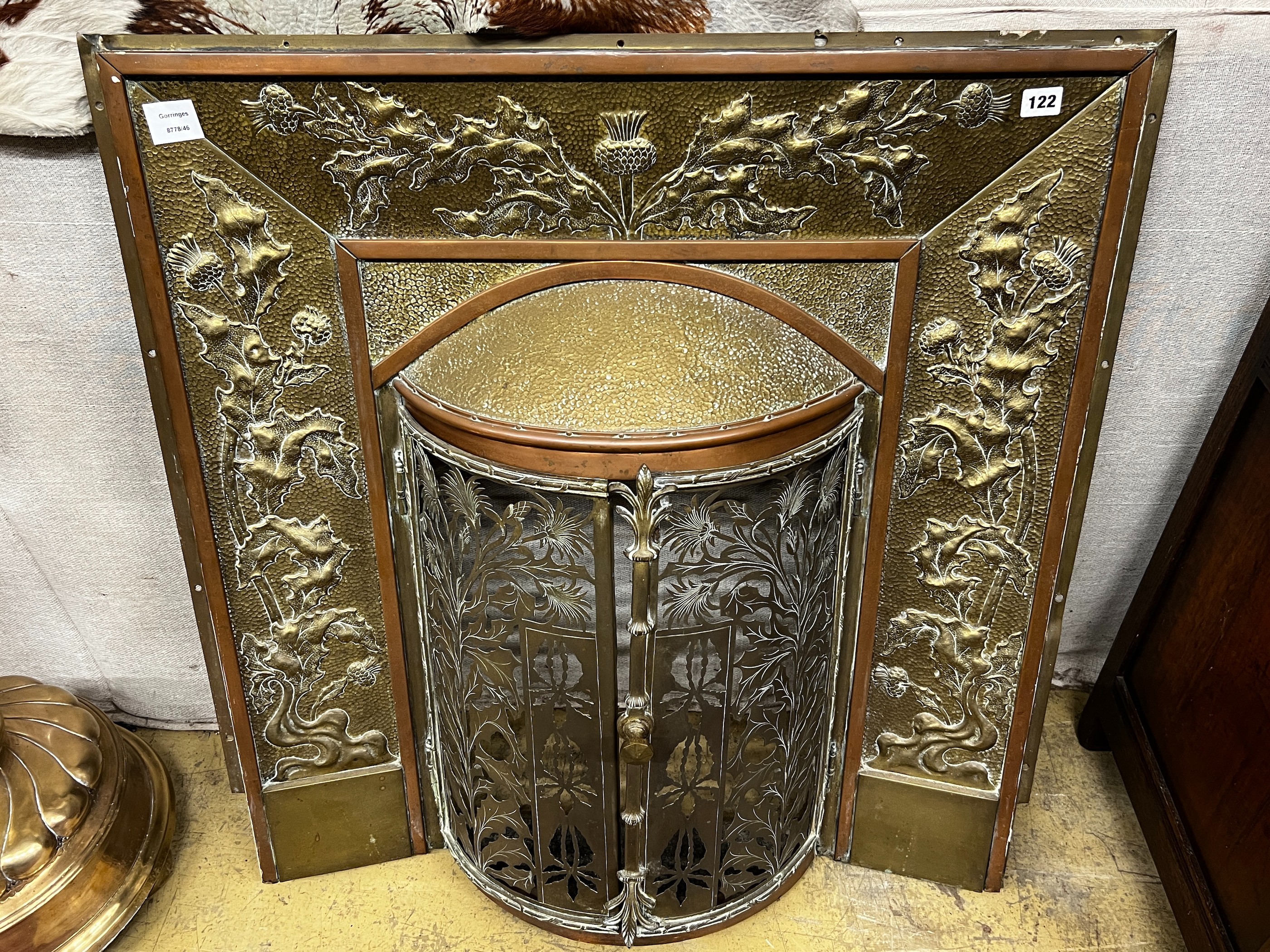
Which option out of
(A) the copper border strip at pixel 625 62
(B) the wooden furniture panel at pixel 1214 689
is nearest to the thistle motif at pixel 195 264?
(A) the copper border strip at pixel 625 62

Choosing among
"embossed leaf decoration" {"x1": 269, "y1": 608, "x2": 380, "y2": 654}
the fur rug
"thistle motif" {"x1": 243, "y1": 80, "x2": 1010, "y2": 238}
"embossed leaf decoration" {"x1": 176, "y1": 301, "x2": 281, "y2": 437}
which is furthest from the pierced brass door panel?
the fur rug

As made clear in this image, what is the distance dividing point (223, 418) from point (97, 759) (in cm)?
65

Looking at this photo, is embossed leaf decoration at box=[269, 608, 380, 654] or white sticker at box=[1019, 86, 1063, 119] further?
embossed leaf decoration at box=[269, 608, 380, 654]

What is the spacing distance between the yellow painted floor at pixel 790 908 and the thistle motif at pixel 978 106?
1.28 m

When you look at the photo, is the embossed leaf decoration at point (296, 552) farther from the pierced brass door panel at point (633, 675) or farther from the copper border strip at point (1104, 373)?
the copper border strip at point (1104, 373)

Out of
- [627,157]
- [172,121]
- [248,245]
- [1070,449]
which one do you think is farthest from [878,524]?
[172,121]

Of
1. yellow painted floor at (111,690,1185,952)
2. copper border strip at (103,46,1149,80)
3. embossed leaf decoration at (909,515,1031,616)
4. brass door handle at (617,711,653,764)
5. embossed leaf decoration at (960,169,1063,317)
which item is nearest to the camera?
copper border strip at (103,46,1149,80)

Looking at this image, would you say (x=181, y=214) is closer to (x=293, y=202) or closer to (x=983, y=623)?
(x=293, y=202)

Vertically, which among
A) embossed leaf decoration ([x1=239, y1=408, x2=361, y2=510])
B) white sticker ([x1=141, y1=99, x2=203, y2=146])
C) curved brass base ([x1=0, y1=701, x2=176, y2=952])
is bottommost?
curved brass base ([x1=0, y1=701, x2=176, y2=952])

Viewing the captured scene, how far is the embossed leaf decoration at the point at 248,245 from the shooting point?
1.31 m

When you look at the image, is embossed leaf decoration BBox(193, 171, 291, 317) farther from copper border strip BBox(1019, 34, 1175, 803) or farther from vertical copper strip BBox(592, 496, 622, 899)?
copper border strip BBox(1019, 34, 1175, 803)

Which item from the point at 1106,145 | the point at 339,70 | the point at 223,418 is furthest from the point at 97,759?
the point at 1106,145

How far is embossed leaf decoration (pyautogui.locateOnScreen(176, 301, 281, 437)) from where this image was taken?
1.38m

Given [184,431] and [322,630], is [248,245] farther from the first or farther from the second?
[322,630]
